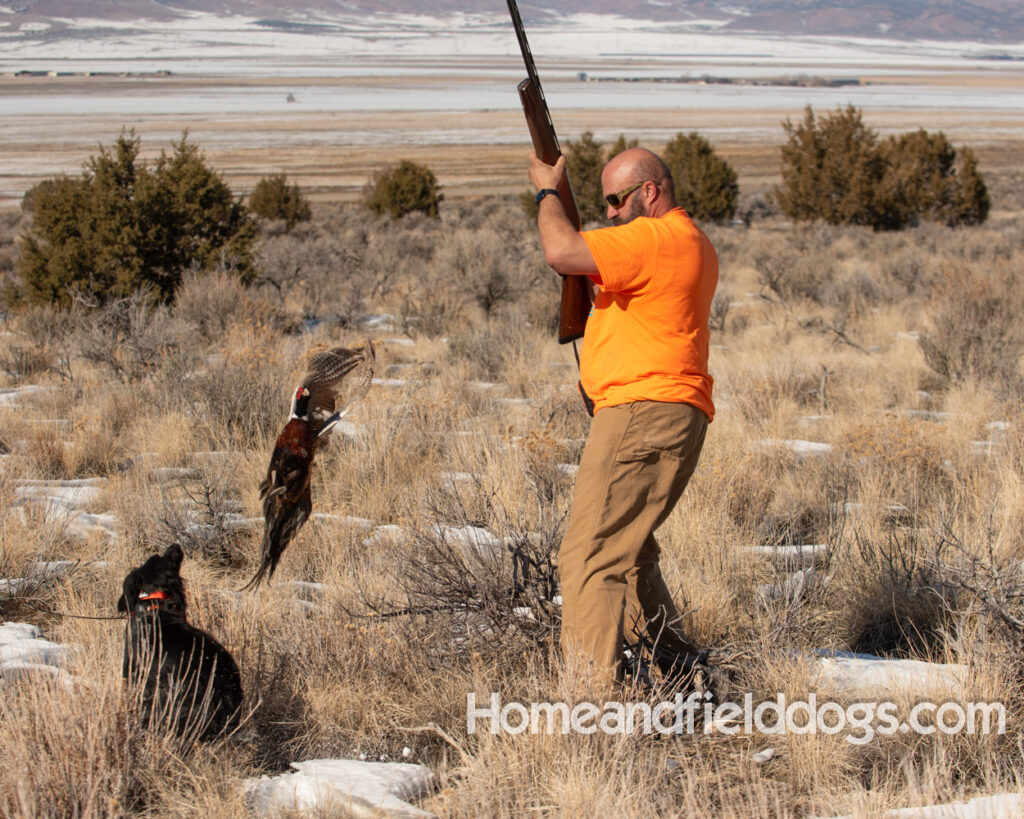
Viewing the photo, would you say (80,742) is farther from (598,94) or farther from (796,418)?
(598,94)

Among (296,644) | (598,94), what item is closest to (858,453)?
(296,644)

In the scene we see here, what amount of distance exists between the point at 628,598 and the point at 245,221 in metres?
10.2

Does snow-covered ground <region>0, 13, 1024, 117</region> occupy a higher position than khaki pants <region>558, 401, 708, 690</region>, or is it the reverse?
snow-covered ground <region>0, 13, 1024, 117</region>

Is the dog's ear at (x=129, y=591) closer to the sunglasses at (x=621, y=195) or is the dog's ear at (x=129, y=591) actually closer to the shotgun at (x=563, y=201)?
the shotgun at (x=563, y=201)

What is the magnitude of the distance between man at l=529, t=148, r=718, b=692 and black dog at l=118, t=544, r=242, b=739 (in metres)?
1.09

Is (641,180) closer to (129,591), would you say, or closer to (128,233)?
(129,591)

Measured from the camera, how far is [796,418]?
24.1ft

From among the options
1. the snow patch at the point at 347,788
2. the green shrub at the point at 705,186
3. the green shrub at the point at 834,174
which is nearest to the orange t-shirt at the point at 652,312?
the snow patch at the point at 347,788

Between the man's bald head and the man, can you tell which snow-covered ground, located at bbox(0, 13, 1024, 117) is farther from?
the man

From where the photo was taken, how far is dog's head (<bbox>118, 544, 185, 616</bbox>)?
2967mm

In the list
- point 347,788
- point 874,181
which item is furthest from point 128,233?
point 874,181

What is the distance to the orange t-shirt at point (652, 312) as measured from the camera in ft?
9.42

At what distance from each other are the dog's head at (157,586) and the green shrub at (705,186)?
904 inches

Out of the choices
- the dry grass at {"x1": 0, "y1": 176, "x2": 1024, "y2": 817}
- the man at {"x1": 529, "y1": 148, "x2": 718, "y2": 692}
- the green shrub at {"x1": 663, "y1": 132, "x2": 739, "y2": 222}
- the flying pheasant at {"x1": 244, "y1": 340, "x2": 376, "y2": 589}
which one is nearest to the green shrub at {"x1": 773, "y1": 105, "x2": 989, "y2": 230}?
the green shrub at {"x1": 663, "y1": 132, "x2": 739, "y2": 222}
